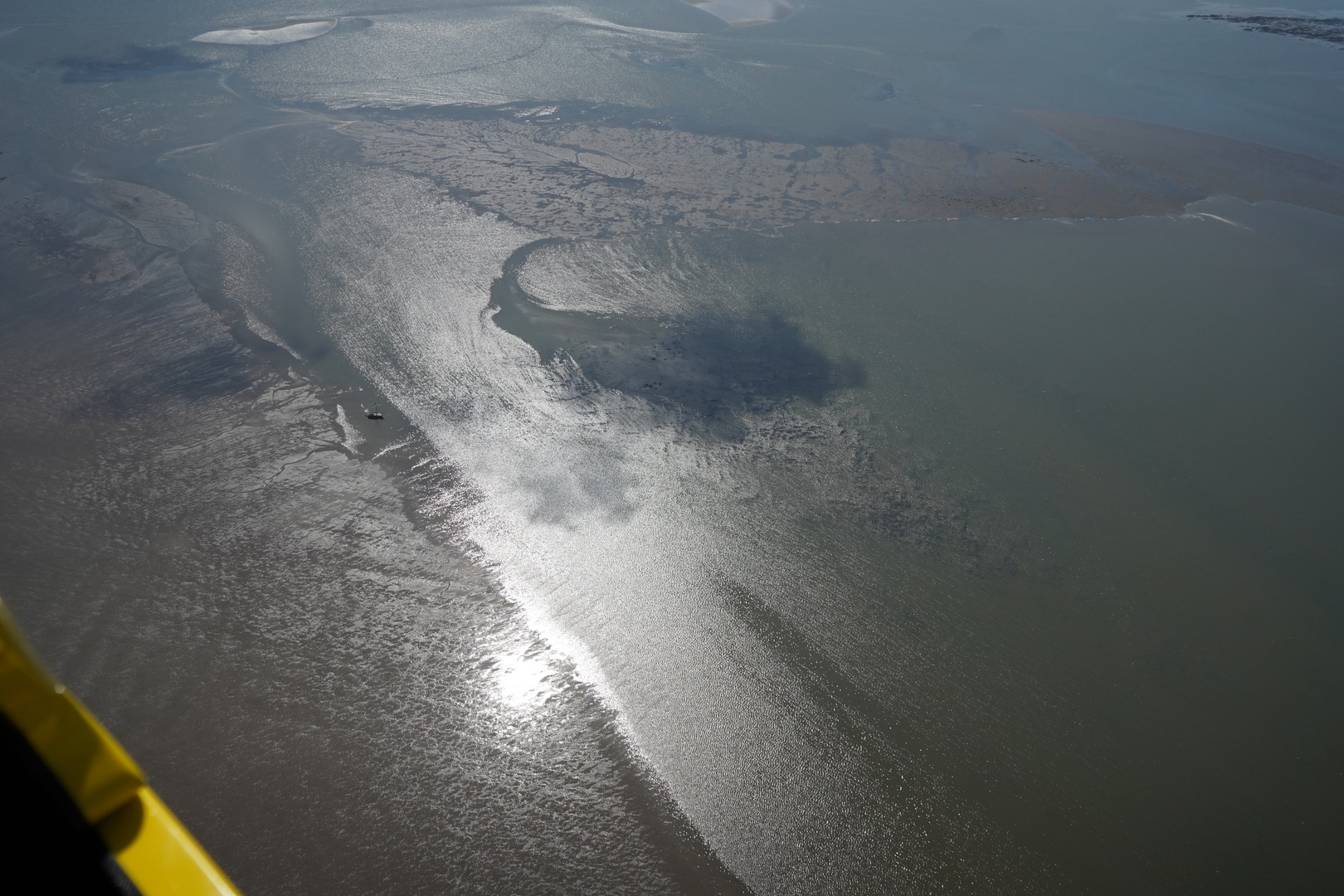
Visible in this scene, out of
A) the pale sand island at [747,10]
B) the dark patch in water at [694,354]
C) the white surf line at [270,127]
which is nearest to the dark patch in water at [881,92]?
the pale sand island at [747,10]

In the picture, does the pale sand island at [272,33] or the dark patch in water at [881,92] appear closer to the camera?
the dark patch in water at [881,92]

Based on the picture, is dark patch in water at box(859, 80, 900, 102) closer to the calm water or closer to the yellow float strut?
the calm water

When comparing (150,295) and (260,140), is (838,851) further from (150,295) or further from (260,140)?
(260,140)

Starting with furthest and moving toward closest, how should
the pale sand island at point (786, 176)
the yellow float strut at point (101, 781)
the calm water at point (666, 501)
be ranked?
the pale sand island at point (786, 176), the calm water at point (666, 501), the yellow float strut at point (101, 781)

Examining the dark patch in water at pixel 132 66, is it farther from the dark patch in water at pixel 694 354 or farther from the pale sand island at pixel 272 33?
the dark patch in water at pixel 694 354

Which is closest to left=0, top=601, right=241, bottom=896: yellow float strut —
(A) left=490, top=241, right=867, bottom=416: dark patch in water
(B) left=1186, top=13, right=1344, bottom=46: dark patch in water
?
(A) left=490, top=241, right=867, bottom=416: dark patch in water

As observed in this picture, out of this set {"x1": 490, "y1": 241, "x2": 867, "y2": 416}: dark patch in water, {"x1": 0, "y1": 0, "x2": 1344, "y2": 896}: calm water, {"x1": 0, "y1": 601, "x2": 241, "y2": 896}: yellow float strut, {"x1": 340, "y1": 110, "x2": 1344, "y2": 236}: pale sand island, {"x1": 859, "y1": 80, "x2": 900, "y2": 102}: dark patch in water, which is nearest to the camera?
{"x1": 0, "y1": 601, "x2": 241, "y2": 896}: yellow float strut

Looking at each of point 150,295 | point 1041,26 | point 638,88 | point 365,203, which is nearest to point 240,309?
point 150,295
